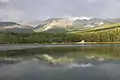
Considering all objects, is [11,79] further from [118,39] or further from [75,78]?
[118,39]

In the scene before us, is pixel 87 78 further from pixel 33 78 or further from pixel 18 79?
pixel 18 79

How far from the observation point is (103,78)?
2520 cm

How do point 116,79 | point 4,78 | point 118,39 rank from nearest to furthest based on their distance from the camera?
point 116,79
point 4,78
point 118,39

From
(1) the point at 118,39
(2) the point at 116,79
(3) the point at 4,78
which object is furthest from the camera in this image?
(1) the point at 118,39

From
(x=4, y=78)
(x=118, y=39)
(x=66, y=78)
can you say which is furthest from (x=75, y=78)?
(x=118, y=39)

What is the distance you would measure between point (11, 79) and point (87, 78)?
27.7ft

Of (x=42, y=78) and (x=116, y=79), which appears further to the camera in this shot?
(x=42, y=78)

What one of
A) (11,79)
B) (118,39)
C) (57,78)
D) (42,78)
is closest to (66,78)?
(57,78)

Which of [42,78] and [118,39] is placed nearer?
[42,78]

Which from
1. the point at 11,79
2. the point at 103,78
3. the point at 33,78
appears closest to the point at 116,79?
the point at 103,78

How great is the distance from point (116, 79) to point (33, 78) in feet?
30.2

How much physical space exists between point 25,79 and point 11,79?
1.54 meters

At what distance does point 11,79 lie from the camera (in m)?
24.8

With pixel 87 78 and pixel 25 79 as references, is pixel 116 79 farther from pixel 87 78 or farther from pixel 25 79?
pixel 25 79
